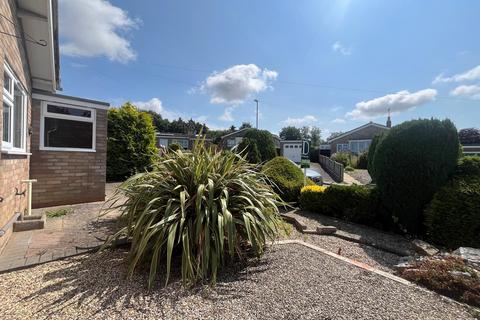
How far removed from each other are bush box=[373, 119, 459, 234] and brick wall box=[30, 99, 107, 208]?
282 inches

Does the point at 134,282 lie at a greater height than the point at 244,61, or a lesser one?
lesser

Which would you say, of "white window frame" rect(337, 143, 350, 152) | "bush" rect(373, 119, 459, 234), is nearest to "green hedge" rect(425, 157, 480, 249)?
"bush" rect(373, 119, 459, 234)

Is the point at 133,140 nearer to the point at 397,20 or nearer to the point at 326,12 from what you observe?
the point at 326,12

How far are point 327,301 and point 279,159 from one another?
5.35 meters

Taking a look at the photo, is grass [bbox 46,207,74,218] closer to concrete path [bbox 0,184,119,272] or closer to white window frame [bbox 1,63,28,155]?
concrete path [bbox 0,184,119,272]

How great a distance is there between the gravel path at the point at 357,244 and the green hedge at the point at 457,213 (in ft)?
1.95

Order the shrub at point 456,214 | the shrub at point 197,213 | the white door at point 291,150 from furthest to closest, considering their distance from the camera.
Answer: the white door at point 291,150
the shrub at point 456,214
the shrub at point 197,213

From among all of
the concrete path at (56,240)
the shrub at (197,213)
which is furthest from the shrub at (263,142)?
the shrub at (197,213)

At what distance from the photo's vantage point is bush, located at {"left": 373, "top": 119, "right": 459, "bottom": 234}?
15.4 feet

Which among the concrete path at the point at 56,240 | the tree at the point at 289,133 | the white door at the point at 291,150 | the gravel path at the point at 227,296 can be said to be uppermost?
the tree at the point at 289,133

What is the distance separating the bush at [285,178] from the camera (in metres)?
6.67

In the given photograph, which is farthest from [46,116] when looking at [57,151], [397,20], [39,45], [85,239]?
[397,20]

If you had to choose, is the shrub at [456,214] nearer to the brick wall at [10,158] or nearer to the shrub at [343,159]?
the brick wall at [10,158]

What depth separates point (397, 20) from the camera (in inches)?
335
